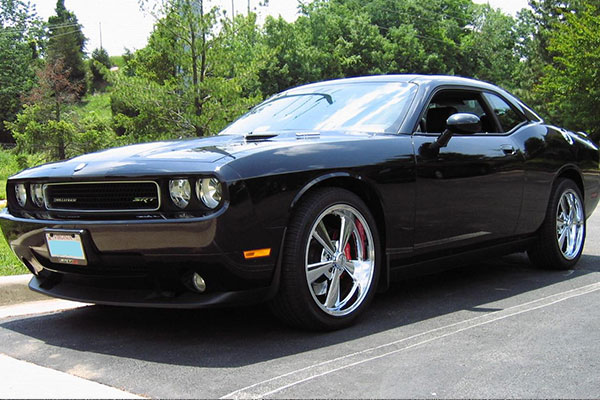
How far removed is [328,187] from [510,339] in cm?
120

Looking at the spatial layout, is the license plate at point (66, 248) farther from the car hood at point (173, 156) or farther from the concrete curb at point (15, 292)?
the concrete curb at point (15, 292)

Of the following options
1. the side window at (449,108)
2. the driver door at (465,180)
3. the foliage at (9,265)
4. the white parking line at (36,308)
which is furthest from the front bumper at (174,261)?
Result: the foliage at (9,265)

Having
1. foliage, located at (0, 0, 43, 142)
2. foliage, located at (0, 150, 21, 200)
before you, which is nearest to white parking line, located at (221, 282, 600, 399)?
foliage, located at (0, 150, 21, 200)

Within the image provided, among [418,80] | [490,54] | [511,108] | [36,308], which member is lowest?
[36,308]

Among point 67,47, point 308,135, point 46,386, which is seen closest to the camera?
point 46,386

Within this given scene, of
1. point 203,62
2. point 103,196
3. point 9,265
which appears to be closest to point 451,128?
point 103,196

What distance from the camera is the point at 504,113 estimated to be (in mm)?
5266

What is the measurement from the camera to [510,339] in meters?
3.47

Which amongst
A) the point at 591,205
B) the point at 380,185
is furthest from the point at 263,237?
the point at 591,205

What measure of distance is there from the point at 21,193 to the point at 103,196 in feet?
2.43

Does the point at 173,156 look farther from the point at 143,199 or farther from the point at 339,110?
the point at 339,110

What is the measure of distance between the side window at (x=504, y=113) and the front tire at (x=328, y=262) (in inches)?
74.5

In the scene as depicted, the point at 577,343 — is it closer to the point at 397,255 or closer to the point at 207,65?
the point at 397,255

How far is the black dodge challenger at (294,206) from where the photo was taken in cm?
325
